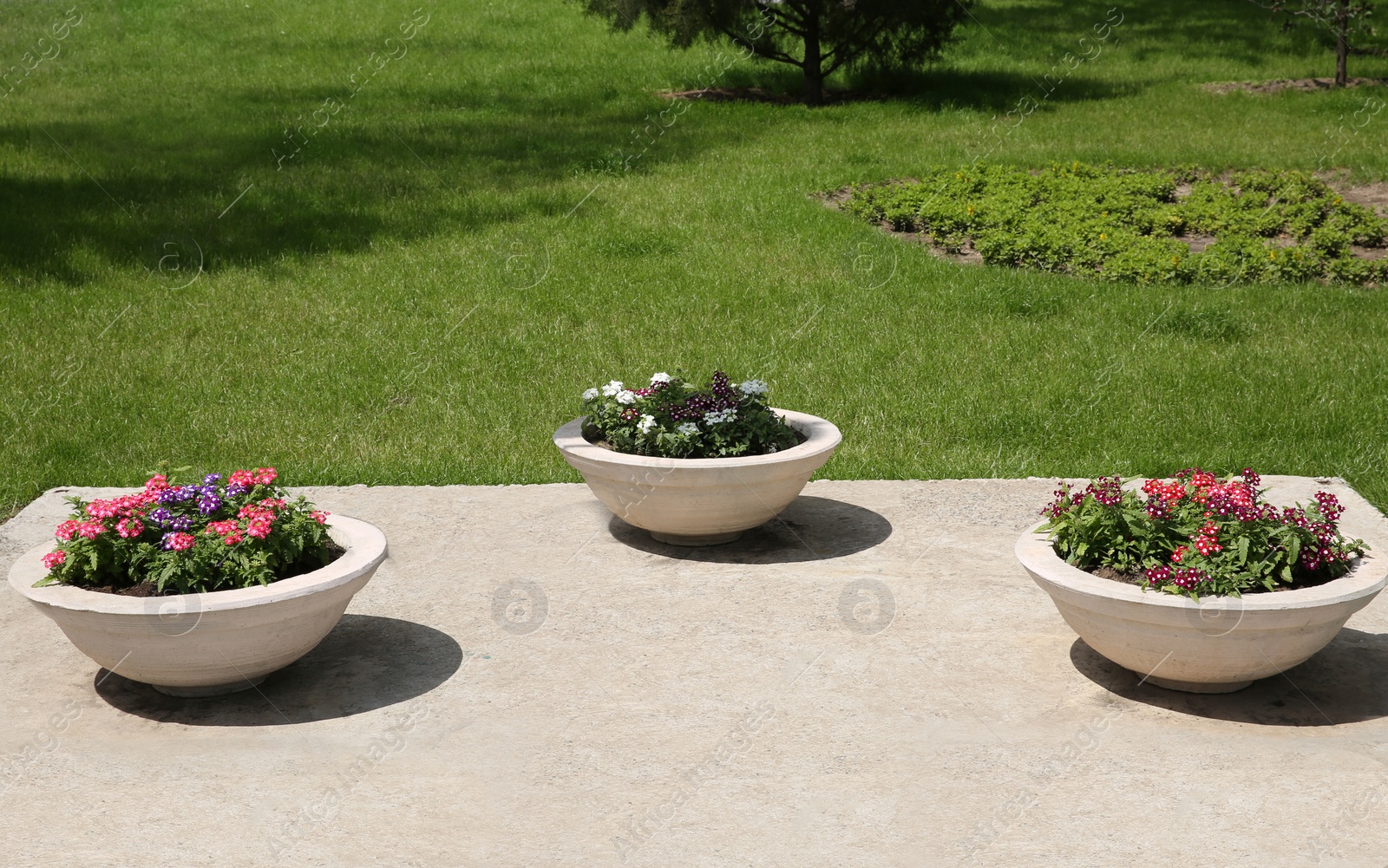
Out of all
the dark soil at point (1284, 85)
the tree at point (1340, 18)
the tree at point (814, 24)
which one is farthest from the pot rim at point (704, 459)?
the dark soil at point (1284, 85)

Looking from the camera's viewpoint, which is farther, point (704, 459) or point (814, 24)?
point (814, 24)

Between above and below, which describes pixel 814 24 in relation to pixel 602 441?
Result: above

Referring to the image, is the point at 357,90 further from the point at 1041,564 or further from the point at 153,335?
the point at 1041,564

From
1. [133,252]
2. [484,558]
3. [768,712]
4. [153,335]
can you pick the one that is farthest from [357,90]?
[768,712]

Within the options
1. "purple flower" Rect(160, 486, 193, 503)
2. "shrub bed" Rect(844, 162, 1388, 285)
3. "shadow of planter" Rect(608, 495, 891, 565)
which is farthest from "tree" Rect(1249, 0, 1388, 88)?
"purple flower" Rect(160, 486, 193, 503)

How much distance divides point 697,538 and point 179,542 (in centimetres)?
270

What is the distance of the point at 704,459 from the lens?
6391 mm

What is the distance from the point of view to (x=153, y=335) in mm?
10977

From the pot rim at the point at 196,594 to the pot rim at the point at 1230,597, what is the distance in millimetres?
2562

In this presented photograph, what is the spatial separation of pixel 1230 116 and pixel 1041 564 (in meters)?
15.6

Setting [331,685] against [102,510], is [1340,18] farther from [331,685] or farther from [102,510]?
[102,510]

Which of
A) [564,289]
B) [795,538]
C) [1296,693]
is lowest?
[795,538]

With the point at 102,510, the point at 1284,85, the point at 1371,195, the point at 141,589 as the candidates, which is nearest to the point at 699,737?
the point at 141,589

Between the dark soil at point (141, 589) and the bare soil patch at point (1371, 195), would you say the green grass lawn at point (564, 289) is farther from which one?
the dark soil at point (141, 589)
